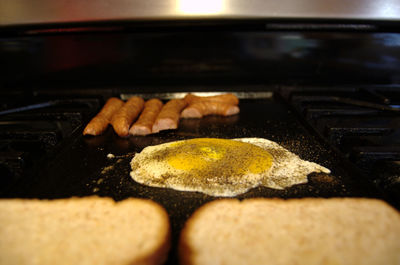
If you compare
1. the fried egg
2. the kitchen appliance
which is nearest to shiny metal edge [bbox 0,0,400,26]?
the kitchen appliance

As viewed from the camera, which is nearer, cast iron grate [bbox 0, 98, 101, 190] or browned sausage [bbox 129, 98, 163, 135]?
cast iron grate [bbox 0, 98, 101, 190]

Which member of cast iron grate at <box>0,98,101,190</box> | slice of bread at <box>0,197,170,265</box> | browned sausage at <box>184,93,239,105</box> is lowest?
slice of bread at <box>0,197,170,265</box>

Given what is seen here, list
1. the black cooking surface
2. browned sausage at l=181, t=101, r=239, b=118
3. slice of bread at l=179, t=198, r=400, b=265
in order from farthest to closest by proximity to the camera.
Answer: browned sausage at l=181, t=101, r=239, b=118 → the black cooking surface → slice of bread at l=179, t=198, r=400, b=265

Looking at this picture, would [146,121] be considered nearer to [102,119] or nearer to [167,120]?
[167,120]

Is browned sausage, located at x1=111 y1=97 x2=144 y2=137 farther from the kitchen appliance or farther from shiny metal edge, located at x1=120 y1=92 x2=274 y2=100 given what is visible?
shiny metal edge, located at x1=120 y1=92 x2=274 y2=100

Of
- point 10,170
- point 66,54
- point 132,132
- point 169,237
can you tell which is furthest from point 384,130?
point 66,54

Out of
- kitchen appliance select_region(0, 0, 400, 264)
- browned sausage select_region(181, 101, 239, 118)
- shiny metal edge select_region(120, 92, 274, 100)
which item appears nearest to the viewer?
kitchen appliance select_region(0, 0, 400, 264)
